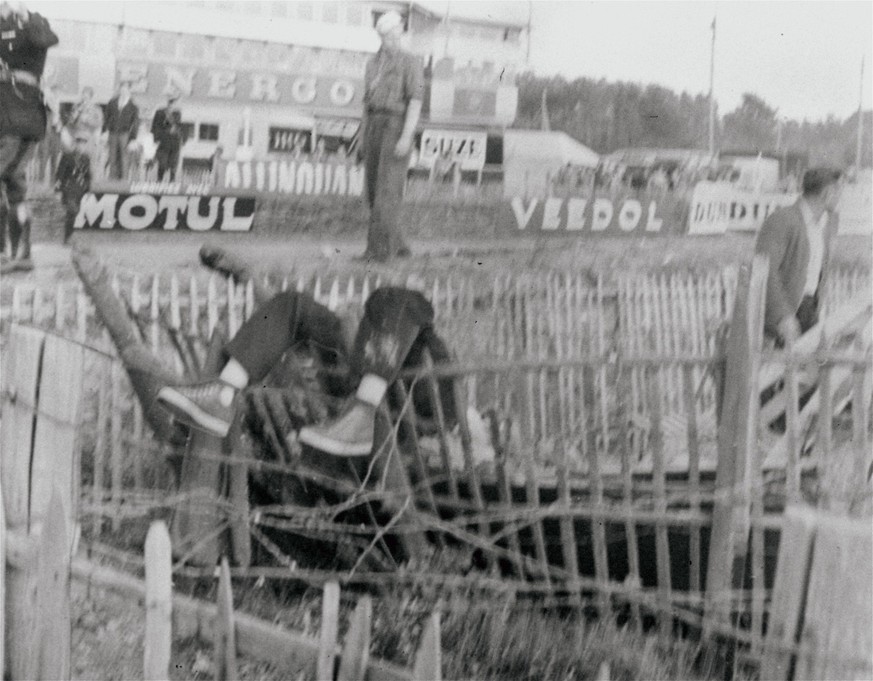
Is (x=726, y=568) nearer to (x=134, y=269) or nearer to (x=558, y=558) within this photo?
(x=558, y=558)

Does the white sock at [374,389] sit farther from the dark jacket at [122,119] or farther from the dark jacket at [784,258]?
the dark jacket at [784,258]

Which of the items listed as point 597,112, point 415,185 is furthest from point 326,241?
point 597,112

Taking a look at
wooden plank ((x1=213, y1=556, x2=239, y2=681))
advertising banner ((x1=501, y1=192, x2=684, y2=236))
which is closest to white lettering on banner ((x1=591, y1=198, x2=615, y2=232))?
advertising banner ((x1=501, y1=192, x2=684, y2=236))

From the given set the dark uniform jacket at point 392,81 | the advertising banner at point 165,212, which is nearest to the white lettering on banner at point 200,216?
the advertising banner at point 165,212

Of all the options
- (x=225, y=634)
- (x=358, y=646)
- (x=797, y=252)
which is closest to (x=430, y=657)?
(x=358, y=646)

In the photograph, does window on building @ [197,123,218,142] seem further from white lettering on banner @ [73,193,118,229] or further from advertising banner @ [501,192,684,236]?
advertising banner @ [501,192,684,236]
